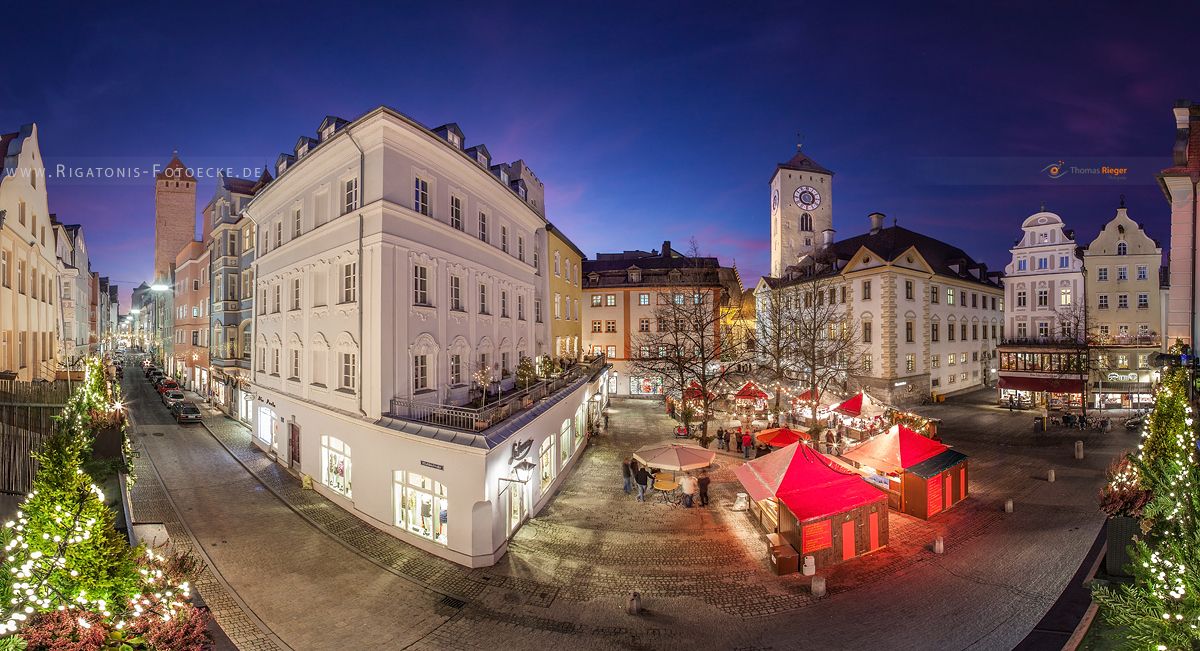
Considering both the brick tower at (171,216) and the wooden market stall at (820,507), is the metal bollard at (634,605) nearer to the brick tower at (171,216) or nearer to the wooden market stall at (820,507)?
the wooden market stall at (820,507)

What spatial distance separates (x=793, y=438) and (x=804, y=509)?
862 cm

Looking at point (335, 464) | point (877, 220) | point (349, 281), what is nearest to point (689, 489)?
point (335, 464)

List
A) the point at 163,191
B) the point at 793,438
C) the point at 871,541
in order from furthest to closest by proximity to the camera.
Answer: the point at 163,191 → the point at 793,438 → the point at 871,541

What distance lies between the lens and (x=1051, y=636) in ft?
28.6

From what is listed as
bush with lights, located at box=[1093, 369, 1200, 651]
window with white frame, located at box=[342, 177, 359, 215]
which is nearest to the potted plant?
bush with lights, located at box=[1093, 369, 1200, 651]

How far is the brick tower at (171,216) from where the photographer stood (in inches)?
1916

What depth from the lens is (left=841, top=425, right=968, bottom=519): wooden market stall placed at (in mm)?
14680

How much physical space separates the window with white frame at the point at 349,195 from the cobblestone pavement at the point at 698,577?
10320 millimetres

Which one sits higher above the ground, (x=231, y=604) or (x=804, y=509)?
(x=804, y=509)

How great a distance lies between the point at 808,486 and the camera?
12.4 metres

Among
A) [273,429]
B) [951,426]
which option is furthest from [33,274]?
[951,426]

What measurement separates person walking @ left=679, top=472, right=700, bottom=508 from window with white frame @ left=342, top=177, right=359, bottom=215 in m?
15.0

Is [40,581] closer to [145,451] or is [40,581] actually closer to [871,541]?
[871,541]

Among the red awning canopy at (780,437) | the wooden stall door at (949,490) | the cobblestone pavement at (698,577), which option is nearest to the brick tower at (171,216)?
the cobblestone pavement at (698,577)
